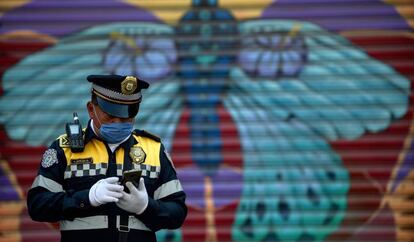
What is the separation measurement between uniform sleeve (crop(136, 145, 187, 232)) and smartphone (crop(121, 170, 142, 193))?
145 mm

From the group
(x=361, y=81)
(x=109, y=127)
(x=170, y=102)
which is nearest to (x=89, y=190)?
(x=109, y=127)

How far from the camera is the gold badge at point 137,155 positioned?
3717 millimetres

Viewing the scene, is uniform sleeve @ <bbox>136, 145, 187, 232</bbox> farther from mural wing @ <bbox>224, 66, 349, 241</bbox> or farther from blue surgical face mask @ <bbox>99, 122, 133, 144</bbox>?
mural wing @ <bbox>224, 66, 349, 241</bbox>

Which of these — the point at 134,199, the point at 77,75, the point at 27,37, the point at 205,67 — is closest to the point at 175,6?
the point at 205,67

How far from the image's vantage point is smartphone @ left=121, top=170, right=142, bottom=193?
3.44 m

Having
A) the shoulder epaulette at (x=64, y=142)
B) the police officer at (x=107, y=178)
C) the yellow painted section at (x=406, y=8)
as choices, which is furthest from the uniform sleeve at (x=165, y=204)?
the yellow painted section at (x=406, y=8)

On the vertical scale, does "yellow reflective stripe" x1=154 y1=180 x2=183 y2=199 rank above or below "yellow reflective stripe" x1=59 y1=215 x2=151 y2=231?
above

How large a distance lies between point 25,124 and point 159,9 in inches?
56.7

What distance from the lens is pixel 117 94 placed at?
3.68m

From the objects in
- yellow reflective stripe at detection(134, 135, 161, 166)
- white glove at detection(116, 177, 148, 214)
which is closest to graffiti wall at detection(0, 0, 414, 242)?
yellow reflective stripe at detection(134, 135, 161, 166)

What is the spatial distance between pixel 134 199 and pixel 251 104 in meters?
3.25

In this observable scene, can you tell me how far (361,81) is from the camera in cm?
663

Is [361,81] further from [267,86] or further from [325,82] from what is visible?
[267,86]

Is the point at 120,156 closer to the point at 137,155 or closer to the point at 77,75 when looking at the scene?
the point at 137,155
